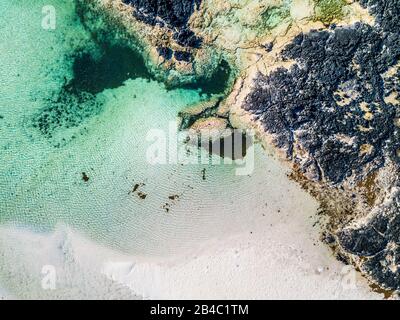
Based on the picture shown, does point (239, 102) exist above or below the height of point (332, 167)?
above

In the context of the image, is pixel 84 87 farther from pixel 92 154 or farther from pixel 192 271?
pixel 192 271

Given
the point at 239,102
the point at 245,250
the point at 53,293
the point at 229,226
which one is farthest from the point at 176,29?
the point at 53,293

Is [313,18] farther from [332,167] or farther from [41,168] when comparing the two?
[41,168]

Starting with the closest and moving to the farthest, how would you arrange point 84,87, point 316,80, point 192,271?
1. point 316,80
2. point 192,271
3. point 84,87

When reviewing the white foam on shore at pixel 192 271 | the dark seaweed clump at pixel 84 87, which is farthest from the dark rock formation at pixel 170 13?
the white foam on shore at pixel 192 271

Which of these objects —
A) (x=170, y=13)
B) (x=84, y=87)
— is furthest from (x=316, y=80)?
(x=84, y=87)

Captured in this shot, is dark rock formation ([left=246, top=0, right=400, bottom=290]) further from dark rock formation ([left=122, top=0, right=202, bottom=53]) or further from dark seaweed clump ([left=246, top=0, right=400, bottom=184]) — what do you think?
dark rock formation ([left=122, top=0, right=202, bottom=53])
